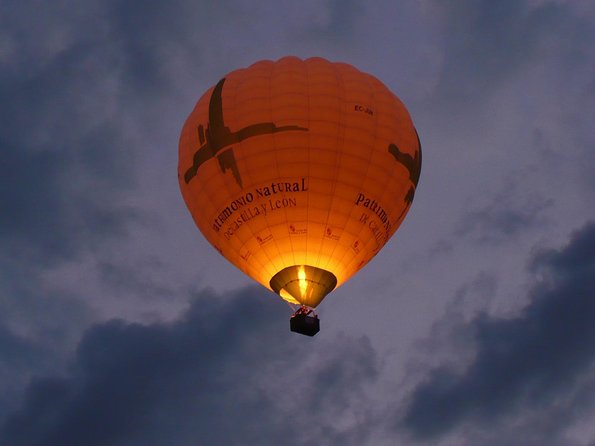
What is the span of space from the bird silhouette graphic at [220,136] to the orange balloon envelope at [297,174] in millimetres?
31

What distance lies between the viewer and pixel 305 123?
113 feet

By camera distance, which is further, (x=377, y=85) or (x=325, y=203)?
(x=377, y=85)

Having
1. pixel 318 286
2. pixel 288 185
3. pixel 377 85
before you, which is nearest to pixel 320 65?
pixel 377 85

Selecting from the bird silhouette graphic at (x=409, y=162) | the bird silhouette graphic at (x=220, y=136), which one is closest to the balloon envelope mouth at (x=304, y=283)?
the bird silhouette graphic at (x=220, y=136)

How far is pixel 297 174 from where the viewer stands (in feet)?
112

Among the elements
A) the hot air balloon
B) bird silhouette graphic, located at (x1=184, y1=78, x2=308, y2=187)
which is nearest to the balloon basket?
the hot air balloon

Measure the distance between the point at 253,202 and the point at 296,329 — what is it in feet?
13.6

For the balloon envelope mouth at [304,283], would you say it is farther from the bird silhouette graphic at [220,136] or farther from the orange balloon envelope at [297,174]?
the bird silhouette graphic at [220,136]

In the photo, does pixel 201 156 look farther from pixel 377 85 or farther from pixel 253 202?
pixel 377 85

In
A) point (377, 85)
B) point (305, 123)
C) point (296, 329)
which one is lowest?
point (296, 329)

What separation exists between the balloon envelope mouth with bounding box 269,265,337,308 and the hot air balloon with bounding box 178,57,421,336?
31 millimetres

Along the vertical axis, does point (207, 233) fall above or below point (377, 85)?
below

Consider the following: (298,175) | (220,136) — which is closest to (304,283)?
(298,175)

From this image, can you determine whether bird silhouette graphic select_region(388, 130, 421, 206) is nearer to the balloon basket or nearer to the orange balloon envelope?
the orange balloon envelope
